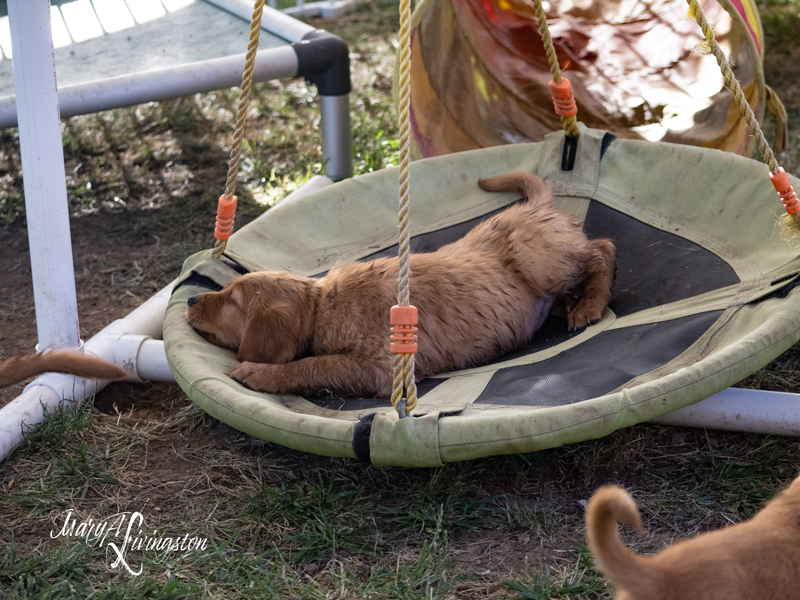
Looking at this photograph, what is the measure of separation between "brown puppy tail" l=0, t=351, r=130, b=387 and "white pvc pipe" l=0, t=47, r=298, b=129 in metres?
2.17

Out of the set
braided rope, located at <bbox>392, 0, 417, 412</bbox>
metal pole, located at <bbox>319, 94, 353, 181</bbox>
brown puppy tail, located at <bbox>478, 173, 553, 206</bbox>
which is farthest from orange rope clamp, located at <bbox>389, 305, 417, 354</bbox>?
metal pole, located at <bbox>319, 94, 353, 181</bbox>

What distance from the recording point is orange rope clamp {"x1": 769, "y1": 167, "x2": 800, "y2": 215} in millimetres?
2668

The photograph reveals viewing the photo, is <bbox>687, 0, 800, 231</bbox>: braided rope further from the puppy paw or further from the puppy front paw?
the puppy front paw

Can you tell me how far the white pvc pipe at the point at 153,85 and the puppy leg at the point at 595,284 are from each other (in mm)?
2309

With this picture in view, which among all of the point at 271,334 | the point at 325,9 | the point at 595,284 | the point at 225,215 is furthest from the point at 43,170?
the point at 325,9

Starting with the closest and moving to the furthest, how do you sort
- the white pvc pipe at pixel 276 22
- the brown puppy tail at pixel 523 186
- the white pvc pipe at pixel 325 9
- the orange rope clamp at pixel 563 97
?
the brown puppy tail at pixel 523 186 → the orange rope clamp at pixel 563 97 → the white pvc pipe at pixel 276 22 → the white pvc pipe at pixel 325 9

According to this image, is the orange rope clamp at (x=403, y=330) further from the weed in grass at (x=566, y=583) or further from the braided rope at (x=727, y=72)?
the braided rope at (x=727, y=72)

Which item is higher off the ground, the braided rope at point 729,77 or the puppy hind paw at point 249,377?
the braided rope at point 729,77

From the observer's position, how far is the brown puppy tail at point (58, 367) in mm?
2082

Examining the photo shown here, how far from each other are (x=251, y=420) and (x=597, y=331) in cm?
136

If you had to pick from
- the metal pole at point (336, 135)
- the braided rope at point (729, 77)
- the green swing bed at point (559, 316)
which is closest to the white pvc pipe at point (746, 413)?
the green swing bed at point (559, 316)

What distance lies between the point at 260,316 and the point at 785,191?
74.1 inches

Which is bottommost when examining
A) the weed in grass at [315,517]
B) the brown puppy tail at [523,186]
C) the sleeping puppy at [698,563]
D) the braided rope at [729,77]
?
the weed in grass at [315,517]

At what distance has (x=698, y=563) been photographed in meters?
1.42
